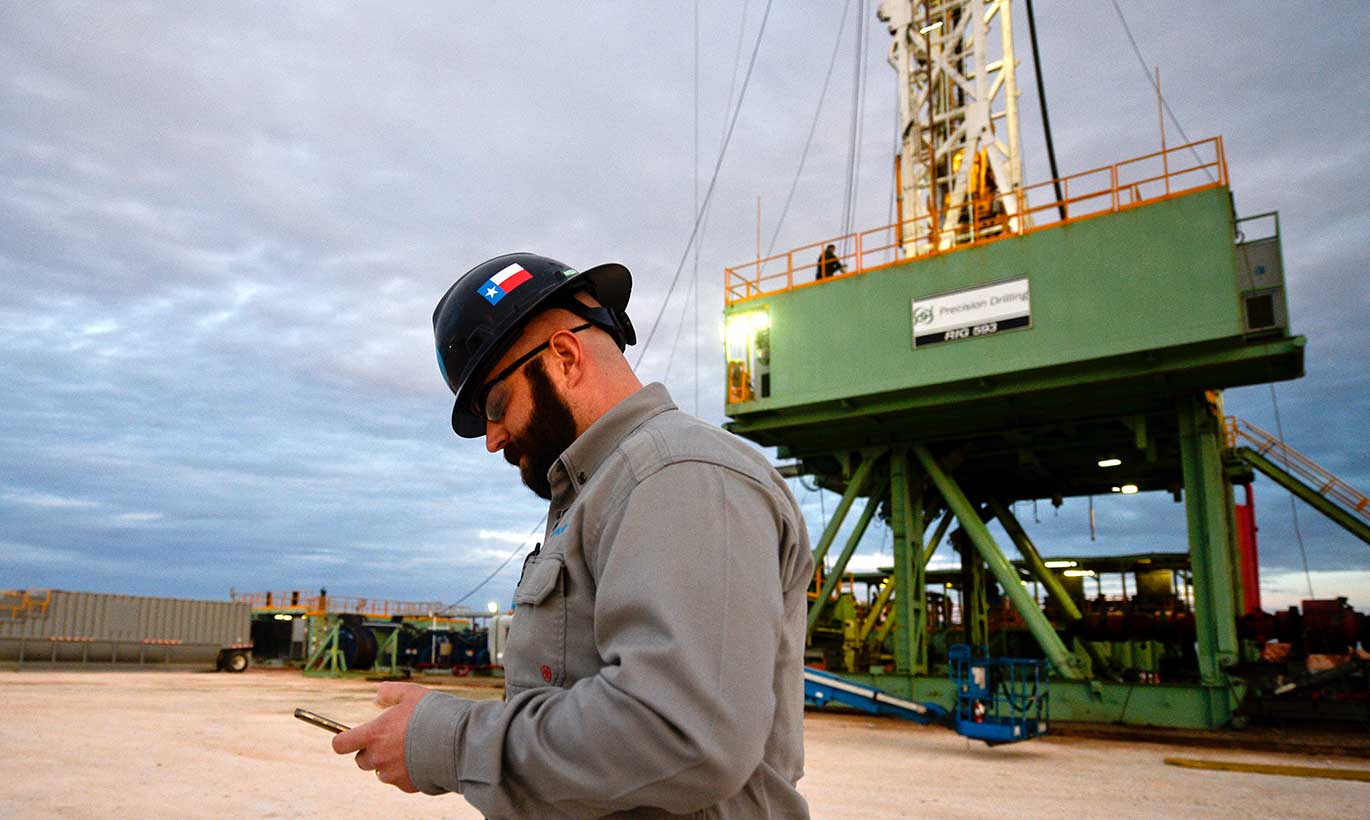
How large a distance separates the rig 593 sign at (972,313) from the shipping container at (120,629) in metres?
25.2

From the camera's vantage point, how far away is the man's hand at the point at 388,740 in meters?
1.37

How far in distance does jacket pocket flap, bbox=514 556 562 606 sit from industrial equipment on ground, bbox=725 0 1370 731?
11.1 metres

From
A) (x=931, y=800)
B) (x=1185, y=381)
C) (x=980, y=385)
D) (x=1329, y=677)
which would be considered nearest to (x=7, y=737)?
(x=931, y=800)

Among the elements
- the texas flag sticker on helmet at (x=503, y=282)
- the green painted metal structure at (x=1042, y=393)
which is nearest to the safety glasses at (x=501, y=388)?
the texas flag sticker on helmet at (x=503, y=282)

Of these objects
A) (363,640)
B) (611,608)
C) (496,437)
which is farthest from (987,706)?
(363,640)

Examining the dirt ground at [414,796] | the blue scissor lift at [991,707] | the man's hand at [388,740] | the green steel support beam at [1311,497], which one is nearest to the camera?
the man's hand at [388,740]

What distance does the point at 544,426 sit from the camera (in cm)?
167

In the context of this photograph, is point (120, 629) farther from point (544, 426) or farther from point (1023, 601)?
point (544, 426)

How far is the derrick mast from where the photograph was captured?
17.5 m

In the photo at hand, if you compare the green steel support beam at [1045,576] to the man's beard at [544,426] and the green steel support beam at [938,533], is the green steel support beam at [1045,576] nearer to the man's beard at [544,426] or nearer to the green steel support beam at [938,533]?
the green steel support beam at [938,533]

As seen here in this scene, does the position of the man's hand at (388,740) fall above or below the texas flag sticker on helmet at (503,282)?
below

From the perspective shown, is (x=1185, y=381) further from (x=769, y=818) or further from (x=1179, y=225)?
(x=769, y=818)

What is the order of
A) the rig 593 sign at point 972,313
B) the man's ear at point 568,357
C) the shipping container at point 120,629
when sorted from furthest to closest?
the shipping container at point 120,629
the rig 593 sign at point 972,313
the man's ear at point 568,357

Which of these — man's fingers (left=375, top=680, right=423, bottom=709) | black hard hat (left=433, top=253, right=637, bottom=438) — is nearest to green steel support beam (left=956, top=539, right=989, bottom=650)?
black hard hat (left=433, top=253, right=637, bottom=438)
